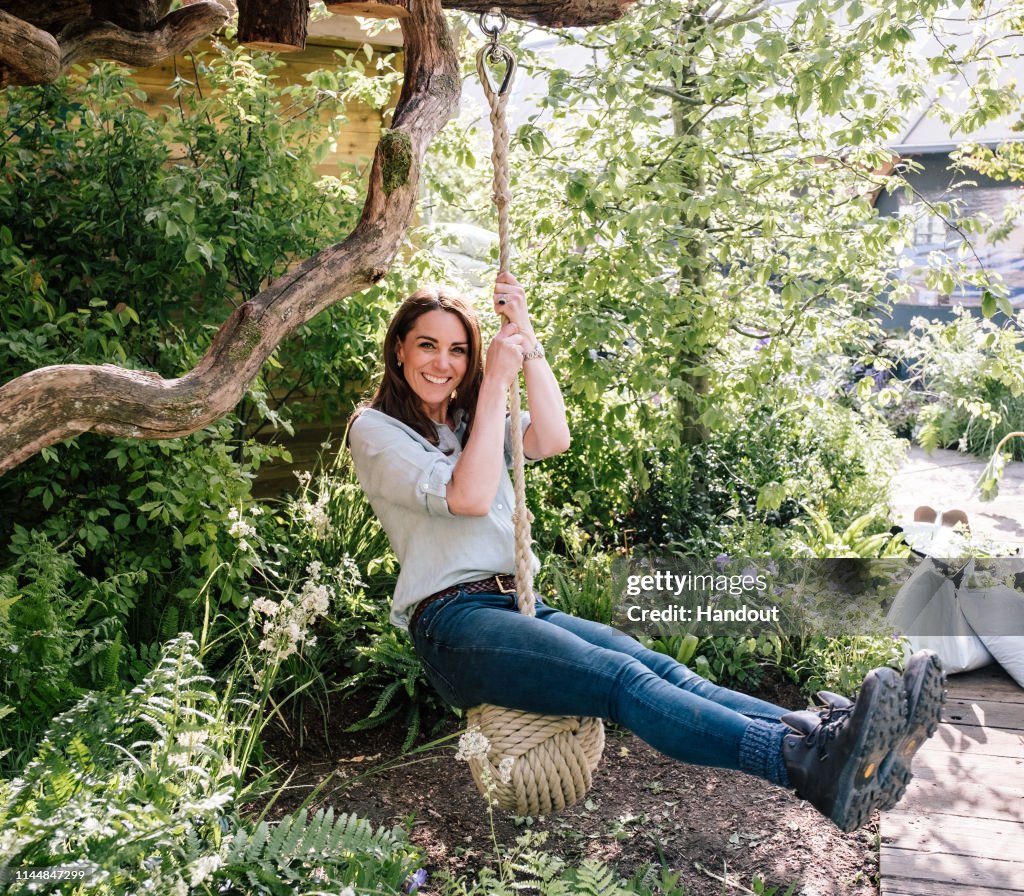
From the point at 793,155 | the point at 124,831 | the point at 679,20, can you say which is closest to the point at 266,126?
the point at 679,20

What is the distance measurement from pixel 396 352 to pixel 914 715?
5.14 ft

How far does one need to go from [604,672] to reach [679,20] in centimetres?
309

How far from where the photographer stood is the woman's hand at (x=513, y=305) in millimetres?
2531

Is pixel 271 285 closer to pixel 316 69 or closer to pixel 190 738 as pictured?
pixel 190 738

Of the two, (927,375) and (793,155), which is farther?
(927,375)

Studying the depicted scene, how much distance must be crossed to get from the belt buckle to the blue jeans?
0.04m

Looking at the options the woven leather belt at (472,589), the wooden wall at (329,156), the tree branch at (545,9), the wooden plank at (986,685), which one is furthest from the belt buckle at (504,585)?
the wooden wall at (329,156)

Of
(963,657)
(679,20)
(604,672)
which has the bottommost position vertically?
(963,657)

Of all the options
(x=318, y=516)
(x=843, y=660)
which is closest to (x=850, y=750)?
(x=843, y=660)

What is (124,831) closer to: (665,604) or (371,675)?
(371,675)

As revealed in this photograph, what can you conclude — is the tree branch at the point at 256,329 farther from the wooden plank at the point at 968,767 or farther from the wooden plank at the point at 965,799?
the wooden plank at the point at 968,767

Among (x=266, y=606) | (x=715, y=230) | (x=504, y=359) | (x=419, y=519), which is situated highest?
(x=715, y=230)

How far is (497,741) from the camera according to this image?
231 centimetres

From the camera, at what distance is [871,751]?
191 cm
